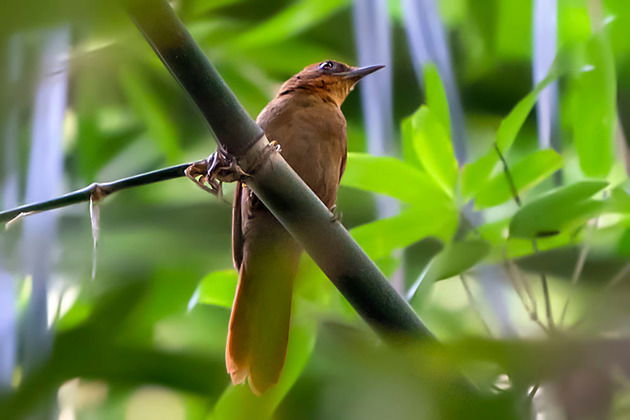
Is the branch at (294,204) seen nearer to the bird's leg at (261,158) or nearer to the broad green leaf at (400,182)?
the bird's leg at (261,158)

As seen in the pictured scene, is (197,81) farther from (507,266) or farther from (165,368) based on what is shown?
(507,266)

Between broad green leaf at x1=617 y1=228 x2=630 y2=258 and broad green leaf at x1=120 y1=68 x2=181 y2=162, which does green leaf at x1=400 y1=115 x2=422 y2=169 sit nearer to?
broad green leaf at x1=617 y1=228 x2=630 y2=258

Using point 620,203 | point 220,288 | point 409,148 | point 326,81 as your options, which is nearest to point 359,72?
point 326,81

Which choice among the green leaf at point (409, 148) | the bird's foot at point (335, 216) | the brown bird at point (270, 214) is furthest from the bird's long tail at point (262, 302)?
the green leaf at point (409, 148)

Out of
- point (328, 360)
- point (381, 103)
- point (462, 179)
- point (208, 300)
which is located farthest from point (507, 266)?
point (328, 360)

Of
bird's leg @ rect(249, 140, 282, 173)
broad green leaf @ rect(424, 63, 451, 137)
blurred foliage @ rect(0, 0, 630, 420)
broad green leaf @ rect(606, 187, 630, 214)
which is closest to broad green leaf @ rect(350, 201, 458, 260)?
blurred foliage @ rect(0, 0, 630, 420)

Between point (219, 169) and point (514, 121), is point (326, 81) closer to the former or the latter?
point (514, 121)

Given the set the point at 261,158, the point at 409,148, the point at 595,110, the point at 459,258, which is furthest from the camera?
the point at 409,148
